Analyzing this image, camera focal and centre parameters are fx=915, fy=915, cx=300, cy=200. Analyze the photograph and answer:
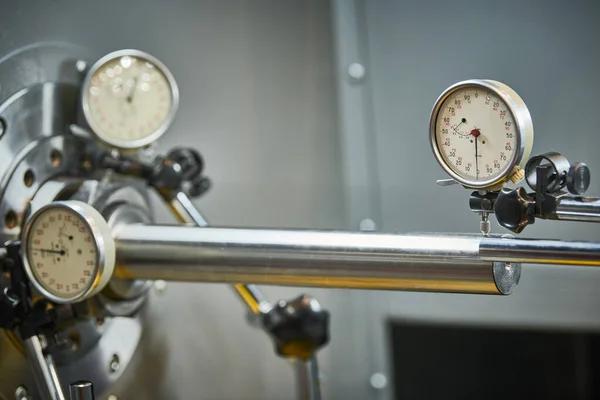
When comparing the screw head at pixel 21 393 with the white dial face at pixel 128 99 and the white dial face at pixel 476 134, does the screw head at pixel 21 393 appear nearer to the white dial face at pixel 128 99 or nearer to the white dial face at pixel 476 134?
the white dial face at pixel 128 99

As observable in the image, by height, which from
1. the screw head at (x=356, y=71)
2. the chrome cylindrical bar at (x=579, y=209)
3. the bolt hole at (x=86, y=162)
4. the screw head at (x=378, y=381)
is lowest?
the screw head at (x=378, y=381)

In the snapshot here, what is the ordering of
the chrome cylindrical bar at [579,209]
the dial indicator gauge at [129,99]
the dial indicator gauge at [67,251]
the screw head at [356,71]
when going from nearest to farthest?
the chrome cylindrical bar at [579,209]
the dial indicator gauge at [67,251]
the dial indicator gauge at [129,99]
the screw head at [356,71]

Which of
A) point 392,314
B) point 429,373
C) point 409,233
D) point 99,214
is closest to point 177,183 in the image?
point 99,214

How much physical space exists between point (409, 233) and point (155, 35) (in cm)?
40

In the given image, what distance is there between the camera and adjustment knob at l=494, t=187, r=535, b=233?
726 mm

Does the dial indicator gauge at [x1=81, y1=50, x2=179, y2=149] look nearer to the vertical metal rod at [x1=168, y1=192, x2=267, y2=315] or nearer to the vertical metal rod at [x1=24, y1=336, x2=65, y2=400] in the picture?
the vertical metal rod at [x1=168, y1=192, x2=267, y2=315]

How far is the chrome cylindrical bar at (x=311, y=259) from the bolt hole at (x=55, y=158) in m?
0.10

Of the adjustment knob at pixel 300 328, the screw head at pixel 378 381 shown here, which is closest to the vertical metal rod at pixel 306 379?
the adjustment knob at pixel 300 328

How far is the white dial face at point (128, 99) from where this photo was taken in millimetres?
957

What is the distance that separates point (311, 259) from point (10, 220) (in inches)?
11.5

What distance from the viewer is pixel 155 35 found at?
1030 mm

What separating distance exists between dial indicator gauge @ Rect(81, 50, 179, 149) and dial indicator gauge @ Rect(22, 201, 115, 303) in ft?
0.46

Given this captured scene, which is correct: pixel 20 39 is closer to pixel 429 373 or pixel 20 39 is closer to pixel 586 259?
pixel 586 259

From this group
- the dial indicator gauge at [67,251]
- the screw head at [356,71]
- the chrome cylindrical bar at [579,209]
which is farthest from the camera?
the screw head at [356,71]
